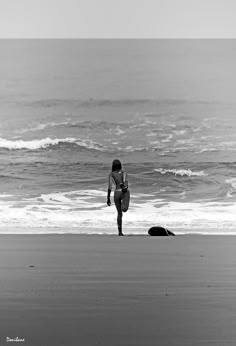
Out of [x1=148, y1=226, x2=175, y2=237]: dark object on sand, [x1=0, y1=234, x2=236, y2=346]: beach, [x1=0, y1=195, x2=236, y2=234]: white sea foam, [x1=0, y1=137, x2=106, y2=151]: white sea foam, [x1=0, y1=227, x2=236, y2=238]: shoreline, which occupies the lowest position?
[x1=0, y1=234, x2=236, y2=346]: beach

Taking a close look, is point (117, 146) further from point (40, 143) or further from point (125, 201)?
point (125, 201)

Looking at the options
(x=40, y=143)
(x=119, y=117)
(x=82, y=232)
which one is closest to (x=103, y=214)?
(x=82, y=232)

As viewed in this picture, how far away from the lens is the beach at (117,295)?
3.44 meters

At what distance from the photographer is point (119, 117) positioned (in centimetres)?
1616

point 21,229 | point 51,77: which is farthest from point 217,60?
point 21,229

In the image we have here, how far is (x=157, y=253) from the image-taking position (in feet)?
21.2

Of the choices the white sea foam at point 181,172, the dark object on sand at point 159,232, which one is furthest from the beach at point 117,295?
the white sea foam at point 181,172

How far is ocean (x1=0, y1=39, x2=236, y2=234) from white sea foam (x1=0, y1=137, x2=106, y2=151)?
0.06 feet

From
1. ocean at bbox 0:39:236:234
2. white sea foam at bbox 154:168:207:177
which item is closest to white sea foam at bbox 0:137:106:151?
ocean at bbox 0:39:236:234

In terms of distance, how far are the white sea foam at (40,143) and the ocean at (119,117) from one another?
0.02m

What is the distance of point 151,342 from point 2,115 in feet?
43.4

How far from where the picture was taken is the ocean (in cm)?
1465

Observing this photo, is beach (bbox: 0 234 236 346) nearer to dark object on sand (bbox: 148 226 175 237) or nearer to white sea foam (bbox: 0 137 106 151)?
dark object on sand (bbox: 148 226 175 237)

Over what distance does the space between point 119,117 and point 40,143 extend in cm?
152
